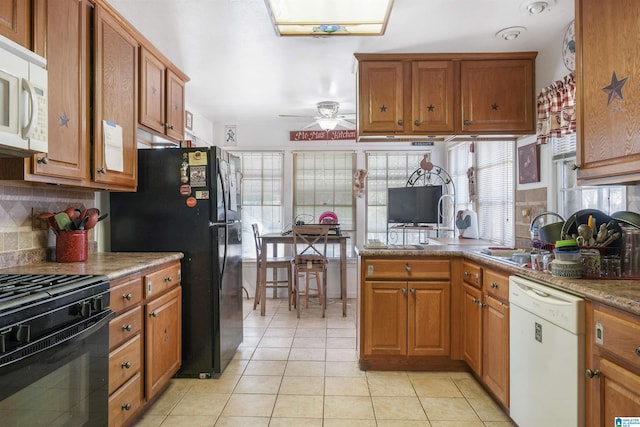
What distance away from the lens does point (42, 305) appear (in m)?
1.33

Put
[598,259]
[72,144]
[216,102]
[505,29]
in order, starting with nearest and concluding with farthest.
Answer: [598,259] → [72,144] → [505,29] → [216,102]

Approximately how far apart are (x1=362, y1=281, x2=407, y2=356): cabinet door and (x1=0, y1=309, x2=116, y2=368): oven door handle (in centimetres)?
172

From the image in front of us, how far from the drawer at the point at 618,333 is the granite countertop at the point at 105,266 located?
6.65ft

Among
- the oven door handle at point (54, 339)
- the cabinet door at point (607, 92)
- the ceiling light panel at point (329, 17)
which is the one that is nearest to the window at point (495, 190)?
the cabinet door at point (607, 92)

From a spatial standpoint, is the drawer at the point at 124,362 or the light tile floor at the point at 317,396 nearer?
the drawer at the point at 124,362

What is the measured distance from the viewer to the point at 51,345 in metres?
1.36

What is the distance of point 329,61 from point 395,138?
2.73ft

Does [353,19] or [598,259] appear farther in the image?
[353,19]

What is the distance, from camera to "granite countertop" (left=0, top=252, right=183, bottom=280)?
1833mm

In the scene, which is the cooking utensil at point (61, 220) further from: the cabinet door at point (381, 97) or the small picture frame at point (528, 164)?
the small picture frame at point (528, 164)

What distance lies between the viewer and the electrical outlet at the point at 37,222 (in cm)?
215

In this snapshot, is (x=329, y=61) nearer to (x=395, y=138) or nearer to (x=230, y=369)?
(x=395, y=138)

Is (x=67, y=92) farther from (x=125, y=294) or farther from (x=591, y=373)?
(x=591, y=373)

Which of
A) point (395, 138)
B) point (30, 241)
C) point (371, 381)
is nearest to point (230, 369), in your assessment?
point (371, 381)
